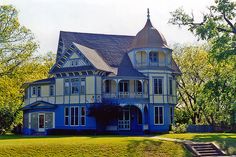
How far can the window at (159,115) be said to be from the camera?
49.4 m

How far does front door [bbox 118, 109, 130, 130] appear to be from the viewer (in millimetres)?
48562

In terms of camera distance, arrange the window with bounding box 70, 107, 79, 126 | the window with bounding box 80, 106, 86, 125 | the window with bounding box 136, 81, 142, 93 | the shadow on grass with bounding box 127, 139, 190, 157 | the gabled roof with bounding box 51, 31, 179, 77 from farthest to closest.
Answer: the window with bounding box 136, 81, 142, 93 → the gabled roof with bounding box 51, 31, 179, 77 → the window with bounding box 70, 107, 79, 126 → the window with bounding box 80, 106, 86, 125 → the shadow on grass with bounding box 127, 139, 190, 157

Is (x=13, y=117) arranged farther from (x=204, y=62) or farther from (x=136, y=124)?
(x=204, y=62)

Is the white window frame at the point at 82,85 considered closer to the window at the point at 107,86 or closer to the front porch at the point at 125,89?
the front porch at the point at 125,89

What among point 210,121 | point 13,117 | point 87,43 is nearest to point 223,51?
point 87,43

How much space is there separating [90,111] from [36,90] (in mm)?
9324

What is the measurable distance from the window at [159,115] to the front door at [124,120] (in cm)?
296

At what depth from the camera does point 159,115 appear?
4969 centimetres

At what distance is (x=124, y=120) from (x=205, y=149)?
15717 mm

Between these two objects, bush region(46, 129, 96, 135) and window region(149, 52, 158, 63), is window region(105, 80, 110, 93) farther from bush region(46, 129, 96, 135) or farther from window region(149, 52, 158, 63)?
window region(149, 52, 158, 63)

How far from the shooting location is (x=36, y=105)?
50.5 m

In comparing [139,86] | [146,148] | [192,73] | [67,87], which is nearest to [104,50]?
[139,86]

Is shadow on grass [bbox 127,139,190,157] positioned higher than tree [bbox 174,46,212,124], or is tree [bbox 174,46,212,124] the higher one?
tree [bbox 174,46,212,124]

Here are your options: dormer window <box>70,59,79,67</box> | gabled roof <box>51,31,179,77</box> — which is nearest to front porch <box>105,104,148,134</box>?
gabled roof <box>51,31,179,77</box>
